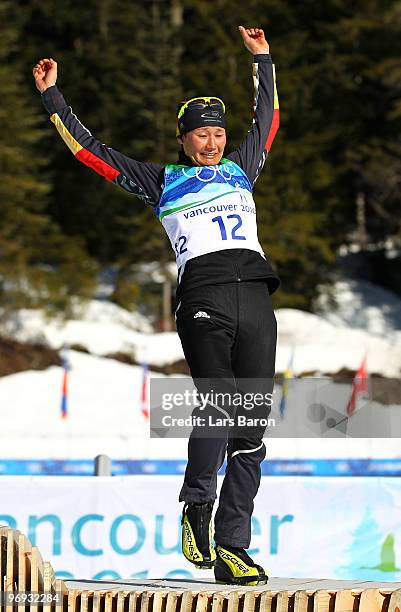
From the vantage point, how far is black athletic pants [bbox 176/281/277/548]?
498cm

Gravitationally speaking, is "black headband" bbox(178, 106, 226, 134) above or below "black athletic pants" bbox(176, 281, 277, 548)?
above

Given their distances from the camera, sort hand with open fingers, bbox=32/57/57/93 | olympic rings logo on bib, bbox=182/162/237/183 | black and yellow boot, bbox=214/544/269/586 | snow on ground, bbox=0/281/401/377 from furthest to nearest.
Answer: snow on ground, bbox=0/281/401/377, hand with open fingers, bbox=32/57/57/93, olympic rings logo on bib, bbox=182/162/237/183, black and yellow boot, bbox=214/544/269/586

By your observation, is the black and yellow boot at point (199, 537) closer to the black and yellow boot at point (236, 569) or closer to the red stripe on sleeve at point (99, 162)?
the black and yellow boot at point (236, 569)

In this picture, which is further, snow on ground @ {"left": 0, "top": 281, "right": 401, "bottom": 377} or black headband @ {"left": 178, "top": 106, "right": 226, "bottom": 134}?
snow on ground @ {"left": 0, "top": 281, "right": 401, "bottom": 377}

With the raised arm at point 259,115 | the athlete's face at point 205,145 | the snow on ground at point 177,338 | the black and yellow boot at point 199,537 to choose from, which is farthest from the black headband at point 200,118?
the snow on ground at point 177,338

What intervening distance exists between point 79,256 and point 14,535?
1024 inches

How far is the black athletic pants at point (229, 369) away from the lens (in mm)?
4980

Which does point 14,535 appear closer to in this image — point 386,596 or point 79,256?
point 386,596

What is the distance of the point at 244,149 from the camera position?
5.50 metres

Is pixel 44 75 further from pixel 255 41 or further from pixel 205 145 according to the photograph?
pixel 255 41

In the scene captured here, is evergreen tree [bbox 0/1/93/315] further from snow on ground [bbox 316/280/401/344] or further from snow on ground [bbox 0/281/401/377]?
snow on ground [bbox 316/280/401/344]

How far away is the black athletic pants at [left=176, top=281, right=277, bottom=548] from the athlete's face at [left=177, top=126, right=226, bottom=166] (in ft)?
2.04

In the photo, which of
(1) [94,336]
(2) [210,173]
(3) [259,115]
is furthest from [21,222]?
(2) [210,173]

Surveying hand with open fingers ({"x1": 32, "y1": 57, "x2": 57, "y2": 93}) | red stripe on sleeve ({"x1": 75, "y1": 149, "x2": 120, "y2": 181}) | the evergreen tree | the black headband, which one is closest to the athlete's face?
the black headband
